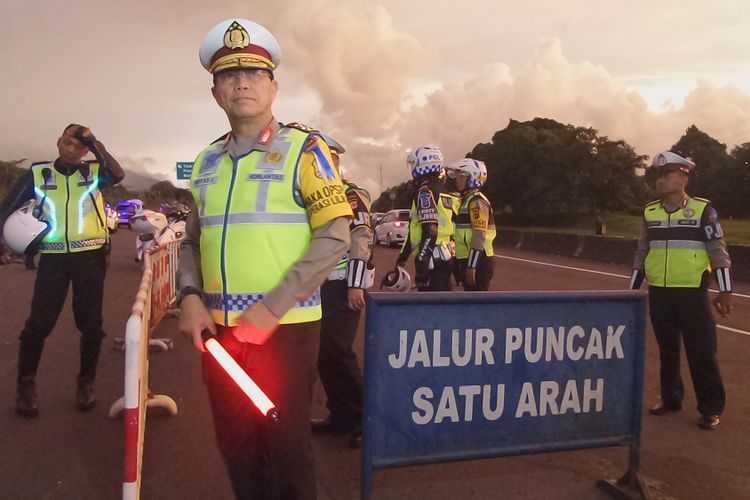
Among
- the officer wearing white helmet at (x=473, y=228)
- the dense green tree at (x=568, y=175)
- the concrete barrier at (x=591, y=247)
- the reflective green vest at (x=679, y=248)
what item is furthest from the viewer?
the dense green tree at (x=568, y=175)

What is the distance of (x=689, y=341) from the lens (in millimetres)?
5059

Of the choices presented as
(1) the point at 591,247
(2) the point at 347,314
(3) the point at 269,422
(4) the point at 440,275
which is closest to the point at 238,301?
(3) the point at 269,422

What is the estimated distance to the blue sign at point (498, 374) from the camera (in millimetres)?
3264

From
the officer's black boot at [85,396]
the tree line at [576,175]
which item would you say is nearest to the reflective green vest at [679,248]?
the officer's black boot at [85,396]

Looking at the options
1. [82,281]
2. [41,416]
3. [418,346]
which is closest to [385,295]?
[418,346]

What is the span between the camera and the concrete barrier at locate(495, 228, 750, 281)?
1509cm

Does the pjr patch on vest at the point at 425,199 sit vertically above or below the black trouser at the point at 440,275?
above

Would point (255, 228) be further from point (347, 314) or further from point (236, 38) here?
point (347, 314)

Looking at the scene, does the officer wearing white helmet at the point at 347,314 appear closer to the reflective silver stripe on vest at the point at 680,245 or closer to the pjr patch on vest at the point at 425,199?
the pjr patch on vest at the point at 425,199

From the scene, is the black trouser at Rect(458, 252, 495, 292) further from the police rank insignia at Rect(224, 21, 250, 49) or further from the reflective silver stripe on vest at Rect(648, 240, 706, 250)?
the police rank insignia at Rect(224, 21, 250, 49)

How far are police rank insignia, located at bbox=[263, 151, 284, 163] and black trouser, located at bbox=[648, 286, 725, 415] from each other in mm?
3794

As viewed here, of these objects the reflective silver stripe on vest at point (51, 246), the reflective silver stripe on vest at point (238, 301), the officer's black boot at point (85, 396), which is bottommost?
the officer's black boot at point (85, 396)

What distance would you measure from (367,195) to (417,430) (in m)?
→ 1.85

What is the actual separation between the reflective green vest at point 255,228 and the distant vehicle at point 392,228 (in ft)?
74.6
